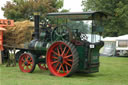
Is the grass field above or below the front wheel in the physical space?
below

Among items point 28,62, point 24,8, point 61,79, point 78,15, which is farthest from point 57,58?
point 24,8

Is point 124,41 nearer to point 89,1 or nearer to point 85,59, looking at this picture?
point 89,1

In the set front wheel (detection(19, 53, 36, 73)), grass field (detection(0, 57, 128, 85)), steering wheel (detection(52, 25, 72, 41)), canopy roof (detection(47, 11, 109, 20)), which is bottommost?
grass field (detection(0, 57, 128, 85))

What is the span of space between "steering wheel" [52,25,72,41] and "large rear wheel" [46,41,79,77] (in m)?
0.31

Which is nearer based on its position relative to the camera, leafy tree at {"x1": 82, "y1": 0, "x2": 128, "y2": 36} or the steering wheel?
the steering wheel

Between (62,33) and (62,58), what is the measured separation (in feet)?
3.12

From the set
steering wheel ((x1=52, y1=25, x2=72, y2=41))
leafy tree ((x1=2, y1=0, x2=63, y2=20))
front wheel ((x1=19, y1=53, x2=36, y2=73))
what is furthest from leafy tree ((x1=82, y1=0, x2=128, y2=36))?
steering wheel ((x1=52, y1=25, x2=72, y2=41))

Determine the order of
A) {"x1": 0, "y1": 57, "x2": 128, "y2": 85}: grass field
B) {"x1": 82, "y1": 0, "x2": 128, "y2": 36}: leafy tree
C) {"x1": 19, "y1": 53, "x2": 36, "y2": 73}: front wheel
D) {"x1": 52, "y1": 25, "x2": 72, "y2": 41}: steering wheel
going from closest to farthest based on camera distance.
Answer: {"x1": 0, "y1": 57, "x2": 128, "y2": 85}: grass field < {"x1": 52, "y1": 25, "x2": 72, "y2": 41}: steering wheel < {"x1": 19, "y1": 53, "x2": 36, "y2": 73}: front wheel < {"x1": 82, "y1": 0, "x2": 128, "y2": 36}: leafy tree

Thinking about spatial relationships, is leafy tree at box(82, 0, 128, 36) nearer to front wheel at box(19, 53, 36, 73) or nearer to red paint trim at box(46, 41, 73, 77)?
front wheel at box(19, 53, 36, 73)

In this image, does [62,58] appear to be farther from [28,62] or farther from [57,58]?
[28,62]

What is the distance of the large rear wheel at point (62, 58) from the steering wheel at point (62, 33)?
313 millimetres

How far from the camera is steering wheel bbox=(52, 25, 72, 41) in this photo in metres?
9.52

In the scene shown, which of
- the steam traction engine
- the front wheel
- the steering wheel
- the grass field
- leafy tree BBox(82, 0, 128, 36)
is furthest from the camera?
leafy tree BBox(82, 0, 128, 36)

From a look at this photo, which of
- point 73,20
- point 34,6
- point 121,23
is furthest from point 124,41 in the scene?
point 73,20
